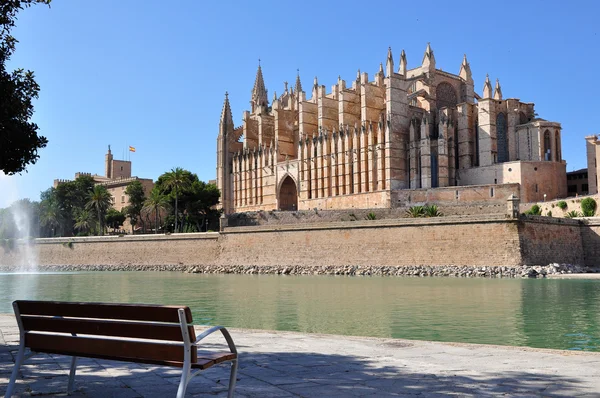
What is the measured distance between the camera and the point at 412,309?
14195 mm

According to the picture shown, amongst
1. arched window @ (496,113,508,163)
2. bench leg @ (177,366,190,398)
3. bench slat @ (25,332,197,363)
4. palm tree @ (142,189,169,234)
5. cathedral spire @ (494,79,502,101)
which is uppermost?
cathedral spire @ (494,79,502,101)

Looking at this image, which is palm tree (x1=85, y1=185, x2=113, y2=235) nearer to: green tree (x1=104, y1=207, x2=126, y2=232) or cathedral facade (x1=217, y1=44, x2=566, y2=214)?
green tree (x1=104, y1=207, x2=126, y2=232)

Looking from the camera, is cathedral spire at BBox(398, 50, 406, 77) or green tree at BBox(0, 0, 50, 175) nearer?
green tree at BBox(0, 0, 50, 175)

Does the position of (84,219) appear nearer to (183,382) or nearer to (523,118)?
(523,118)

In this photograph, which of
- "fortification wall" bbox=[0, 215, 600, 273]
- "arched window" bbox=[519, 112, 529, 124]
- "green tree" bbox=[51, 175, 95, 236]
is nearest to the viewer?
"fortification wall" bbox=[0, 215, 600, 273]

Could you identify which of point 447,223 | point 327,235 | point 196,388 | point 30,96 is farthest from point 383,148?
point 196,388

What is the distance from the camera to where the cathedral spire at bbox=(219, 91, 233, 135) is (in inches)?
2459

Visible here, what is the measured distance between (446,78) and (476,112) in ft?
20.7

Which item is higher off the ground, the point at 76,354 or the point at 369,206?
the point at 369,206

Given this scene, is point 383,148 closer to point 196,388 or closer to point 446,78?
point 446,78

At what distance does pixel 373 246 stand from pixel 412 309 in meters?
18.7

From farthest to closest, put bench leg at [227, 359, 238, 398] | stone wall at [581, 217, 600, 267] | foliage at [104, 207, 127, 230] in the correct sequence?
foliage at [104, 207, 127, 230], stone wall at [581, 217, 600, 267], bench leg at [227, 359, 238, 398]

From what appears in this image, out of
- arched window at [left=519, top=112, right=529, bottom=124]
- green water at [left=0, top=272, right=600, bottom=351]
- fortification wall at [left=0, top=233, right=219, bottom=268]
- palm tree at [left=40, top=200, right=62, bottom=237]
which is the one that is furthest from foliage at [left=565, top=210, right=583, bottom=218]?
palm tree at [left=40, top=200, right=62, bottom=237]

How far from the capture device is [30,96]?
8.20 m
